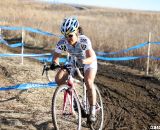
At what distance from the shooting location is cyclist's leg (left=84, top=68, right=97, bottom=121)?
655 centimetres

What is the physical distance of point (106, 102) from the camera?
933 centimetres

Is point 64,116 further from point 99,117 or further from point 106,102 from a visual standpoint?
point 106,102

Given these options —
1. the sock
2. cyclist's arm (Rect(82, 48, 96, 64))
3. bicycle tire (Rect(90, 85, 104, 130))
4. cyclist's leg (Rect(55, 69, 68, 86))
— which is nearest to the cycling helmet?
cyclist's arm (Rect(82, 48, 96, 64))

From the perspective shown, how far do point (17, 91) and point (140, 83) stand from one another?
4.19m

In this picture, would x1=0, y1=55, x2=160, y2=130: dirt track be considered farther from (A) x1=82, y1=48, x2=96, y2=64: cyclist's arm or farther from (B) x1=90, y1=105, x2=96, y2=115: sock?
(A) x1=82, y1=48, x2=96, y2=64: cyclist's arm

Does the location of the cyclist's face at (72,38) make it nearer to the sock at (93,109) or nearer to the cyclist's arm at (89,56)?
the cyclist's arm at (89,56)

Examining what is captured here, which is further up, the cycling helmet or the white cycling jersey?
the cycling helmet

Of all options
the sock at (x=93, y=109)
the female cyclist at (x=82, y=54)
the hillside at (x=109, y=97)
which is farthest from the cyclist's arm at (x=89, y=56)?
the hillside at (x=109, y=97)

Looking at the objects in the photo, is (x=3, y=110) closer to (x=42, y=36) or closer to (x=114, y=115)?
(x=114, y=115)

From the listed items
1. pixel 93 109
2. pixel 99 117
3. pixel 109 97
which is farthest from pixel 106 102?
pixel 93 109

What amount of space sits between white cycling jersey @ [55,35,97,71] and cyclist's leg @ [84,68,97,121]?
92 mm

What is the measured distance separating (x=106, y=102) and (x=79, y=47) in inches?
121

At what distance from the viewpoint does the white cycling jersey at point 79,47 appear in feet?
21.3

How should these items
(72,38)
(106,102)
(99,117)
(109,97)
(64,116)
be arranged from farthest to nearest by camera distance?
(109,97) → (106,102) → (99,117) → (64,116) → (72,38)
